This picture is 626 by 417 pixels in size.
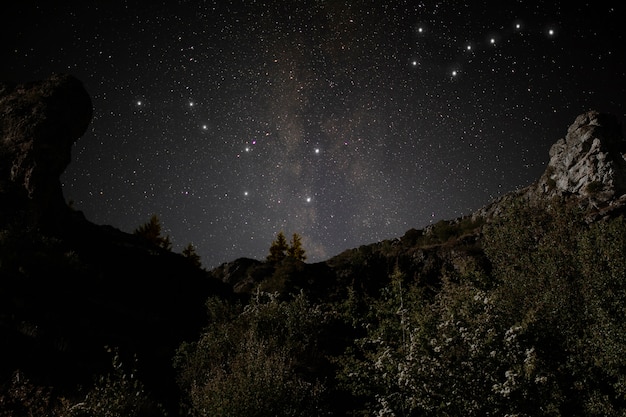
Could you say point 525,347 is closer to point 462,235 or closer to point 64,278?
point 64,278

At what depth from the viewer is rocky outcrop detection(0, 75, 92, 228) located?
79.2 feet

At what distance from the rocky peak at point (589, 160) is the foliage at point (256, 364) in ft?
174

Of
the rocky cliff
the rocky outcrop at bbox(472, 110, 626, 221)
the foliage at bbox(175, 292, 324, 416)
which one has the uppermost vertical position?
Answer: the rocky outcrop at bbox(472, 110, 626, 221)

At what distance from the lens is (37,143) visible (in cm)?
2664

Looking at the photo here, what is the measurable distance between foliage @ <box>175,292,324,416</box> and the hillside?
68mm

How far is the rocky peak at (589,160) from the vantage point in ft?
194

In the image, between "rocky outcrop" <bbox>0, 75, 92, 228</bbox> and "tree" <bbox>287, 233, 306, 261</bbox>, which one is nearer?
"rocky outcrop" <bbox>0, 75, 92, 228</bbox>

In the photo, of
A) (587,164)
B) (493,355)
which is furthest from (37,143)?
(587,164)

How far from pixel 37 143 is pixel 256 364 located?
2497 centimetres

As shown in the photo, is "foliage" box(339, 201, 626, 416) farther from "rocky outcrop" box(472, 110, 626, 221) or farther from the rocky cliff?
"rocky outcrop" box(472, 110, 626, 221)

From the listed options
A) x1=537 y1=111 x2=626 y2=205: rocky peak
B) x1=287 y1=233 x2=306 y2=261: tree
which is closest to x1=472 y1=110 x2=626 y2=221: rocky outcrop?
x1=537 y1=111 x2=626 y2=205: rocky peak

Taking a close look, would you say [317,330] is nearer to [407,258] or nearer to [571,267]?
[571,267]

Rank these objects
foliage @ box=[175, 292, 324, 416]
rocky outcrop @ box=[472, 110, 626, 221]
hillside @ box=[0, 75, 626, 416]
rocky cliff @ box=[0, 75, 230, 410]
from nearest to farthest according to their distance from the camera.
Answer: hillside @ box=[0, 75, 626, 416]
foliage @ box=[175, 292, 324, 416]
rocky cliff @ box=[0, 75, 230, 410]
rocky outcrop @ box=[472, 110, 626, 221]

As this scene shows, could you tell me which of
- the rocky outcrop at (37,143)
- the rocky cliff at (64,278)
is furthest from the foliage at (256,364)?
the rocky outcrop at (37,143)
